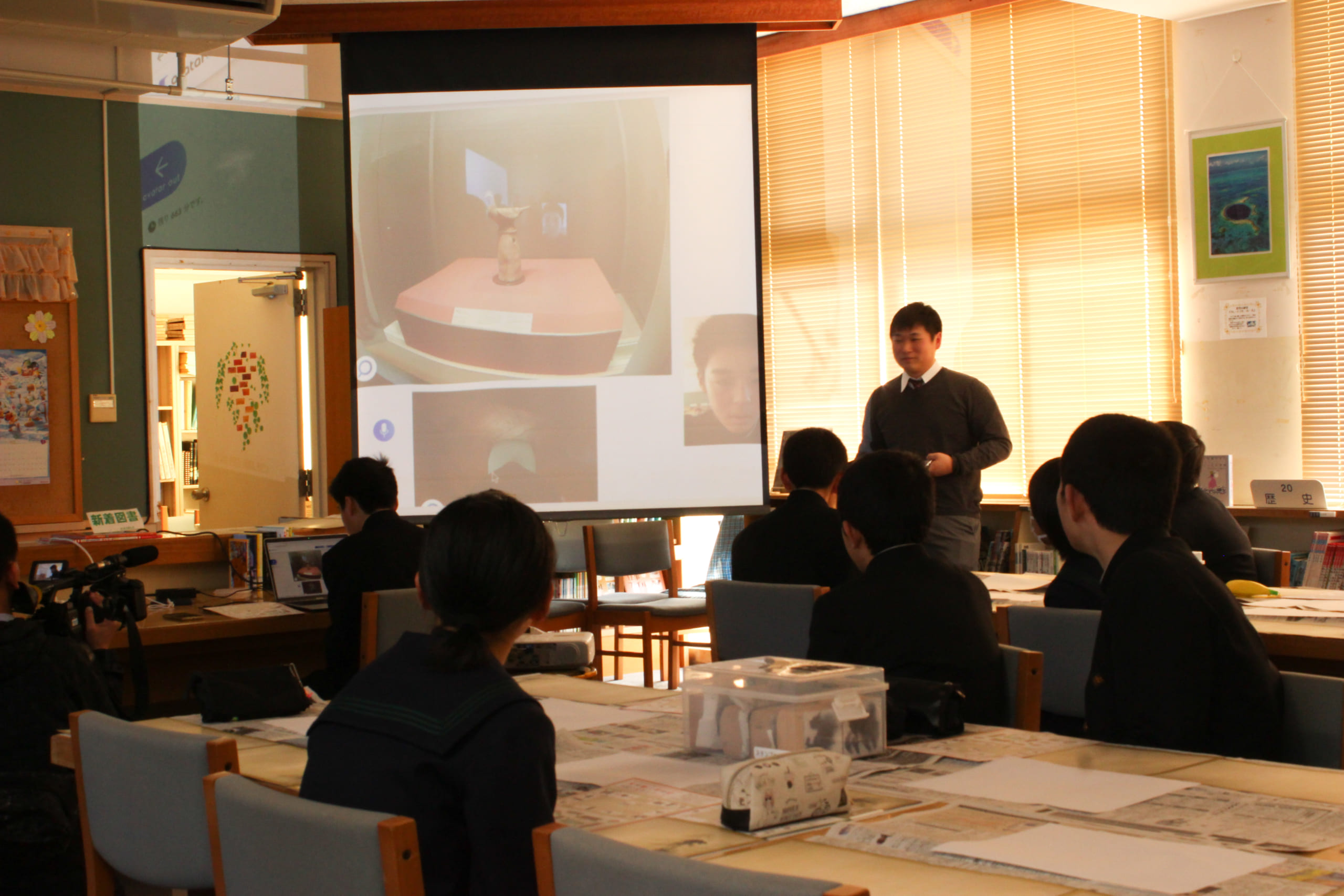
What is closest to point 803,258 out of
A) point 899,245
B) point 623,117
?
point 899,245

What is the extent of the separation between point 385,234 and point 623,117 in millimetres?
1062

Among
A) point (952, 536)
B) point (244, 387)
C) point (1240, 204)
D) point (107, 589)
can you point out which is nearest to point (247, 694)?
point (107, 589)

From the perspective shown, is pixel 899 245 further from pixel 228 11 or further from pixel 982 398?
pixel 228 11

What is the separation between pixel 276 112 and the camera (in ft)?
21.1

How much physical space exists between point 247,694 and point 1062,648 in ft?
5.05

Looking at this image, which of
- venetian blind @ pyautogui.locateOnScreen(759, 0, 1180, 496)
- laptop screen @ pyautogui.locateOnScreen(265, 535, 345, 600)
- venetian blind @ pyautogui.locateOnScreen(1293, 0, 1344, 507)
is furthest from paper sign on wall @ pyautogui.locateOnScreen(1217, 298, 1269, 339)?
laptop screen @ pyautogui.locateOnScreen(265, 535, 345, 600)

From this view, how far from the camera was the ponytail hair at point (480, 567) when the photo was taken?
154 cm

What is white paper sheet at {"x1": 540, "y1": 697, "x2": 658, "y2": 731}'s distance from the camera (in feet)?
6.57

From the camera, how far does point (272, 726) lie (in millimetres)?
2045

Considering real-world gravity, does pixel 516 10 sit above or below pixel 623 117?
above

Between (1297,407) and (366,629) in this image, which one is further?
(1297,407)

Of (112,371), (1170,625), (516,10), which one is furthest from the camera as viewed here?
(112,371)

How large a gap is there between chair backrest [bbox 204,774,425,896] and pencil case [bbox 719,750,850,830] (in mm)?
353

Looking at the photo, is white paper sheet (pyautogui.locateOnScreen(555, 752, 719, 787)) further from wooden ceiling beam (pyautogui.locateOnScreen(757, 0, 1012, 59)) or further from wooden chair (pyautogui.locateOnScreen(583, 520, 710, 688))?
wooden ceiling beam (pyautogui.locateOnScreen(757, 0, 1012, 59))
